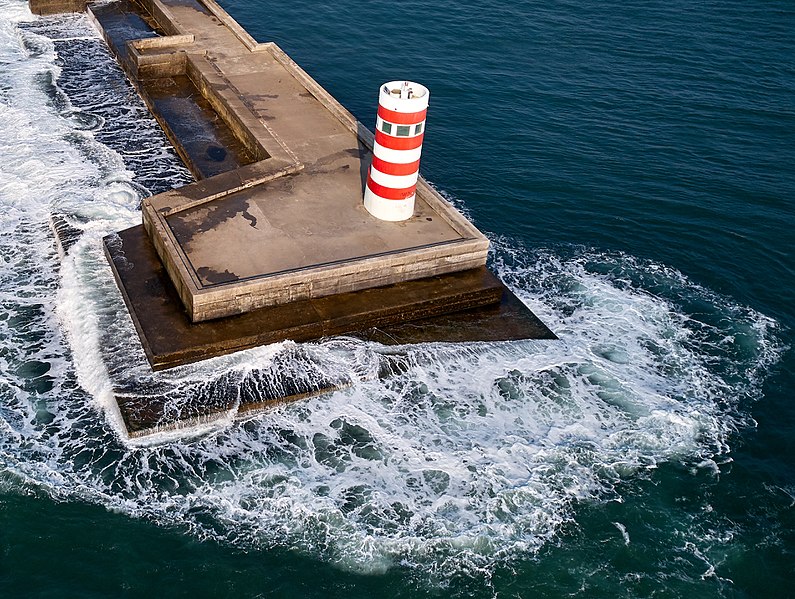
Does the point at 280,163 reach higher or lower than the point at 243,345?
higher

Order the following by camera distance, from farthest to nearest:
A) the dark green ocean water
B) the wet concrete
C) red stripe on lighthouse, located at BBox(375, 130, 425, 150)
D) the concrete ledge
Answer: the concrete ledge → the wet concrete → red stripe on lighthouse, located at BBox(375, 130, 425, 150) → the dark green ocean water

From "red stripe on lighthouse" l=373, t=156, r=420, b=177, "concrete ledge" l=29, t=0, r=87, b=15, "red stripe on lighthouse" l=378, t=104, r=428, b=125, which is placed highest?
"red stripe on lighthouse" l=378, t=104, r=428, b=125

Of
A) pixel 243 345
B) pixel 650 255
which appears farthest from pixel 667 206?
pixel 243 345

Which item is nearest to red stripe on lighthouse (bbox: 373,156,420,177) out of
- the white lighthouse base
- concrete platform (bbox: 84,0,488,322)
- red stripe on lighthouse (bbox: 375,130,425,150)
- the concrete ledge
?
red stripe on lighthouse (bbox: 375,130,425,150)

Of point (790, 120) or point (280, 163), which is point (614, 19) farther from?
point (280, 163)

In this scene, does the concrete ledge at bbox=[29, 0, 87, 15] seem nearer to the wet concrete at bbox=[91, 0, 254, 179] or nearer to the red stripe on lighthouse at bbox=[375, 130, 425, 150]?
the wet concrete at bbox=[91, 0, 254, 179]

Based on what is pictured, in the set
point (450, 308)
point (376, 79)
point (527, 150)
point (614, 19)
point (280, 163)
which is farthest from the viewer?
point (614, 19)
